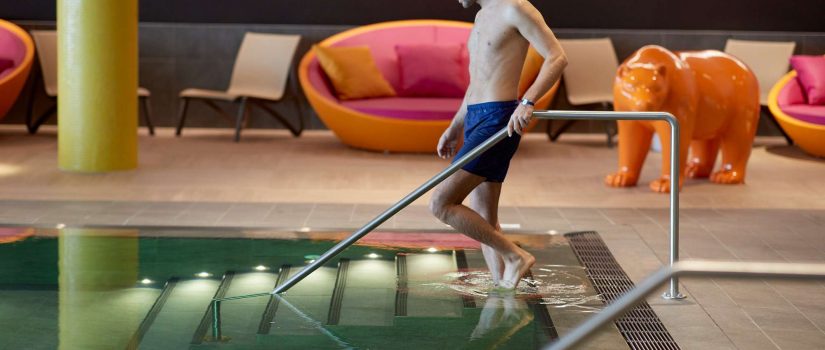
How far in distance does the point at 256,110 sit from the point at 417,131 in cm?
249

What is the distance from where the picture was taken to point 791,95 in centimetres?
1034

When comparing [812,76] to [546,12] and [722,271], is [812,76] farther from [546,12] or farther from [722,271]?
[722,271]

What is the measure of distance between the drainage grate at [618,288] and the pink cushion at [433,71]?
416cm

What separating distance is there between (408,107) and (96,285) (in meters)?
4.93

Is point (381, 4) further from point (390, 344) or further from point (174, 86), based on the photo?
point (390, 344)

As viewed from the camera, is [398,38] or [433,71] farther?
[398,38]

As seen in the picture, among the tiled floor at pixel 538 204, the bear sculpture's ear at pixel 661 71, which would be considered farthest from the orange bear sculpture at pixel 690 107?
the tiled floor at pixel 538 204

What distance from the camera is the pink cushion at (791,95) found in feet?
33.8

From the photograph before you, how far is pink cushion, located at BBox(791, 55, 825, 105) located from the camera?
10141mm

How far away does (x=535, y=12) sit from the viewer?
4.47m

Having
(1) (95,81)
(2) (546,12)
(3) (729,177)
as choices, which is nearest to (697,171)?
(3) (729,177)

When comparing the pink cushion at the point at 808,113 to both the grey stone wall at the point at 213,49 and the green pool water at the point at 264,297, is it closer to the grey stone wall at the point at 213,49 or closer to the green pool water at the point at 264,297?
the grey stone wall at the point at 213,49

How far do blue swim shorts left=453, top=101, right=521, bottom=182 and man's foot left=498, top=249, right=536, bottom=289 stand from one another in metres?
0.37

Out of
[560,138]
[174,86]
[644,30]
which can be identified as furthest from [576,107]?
[174,86]
